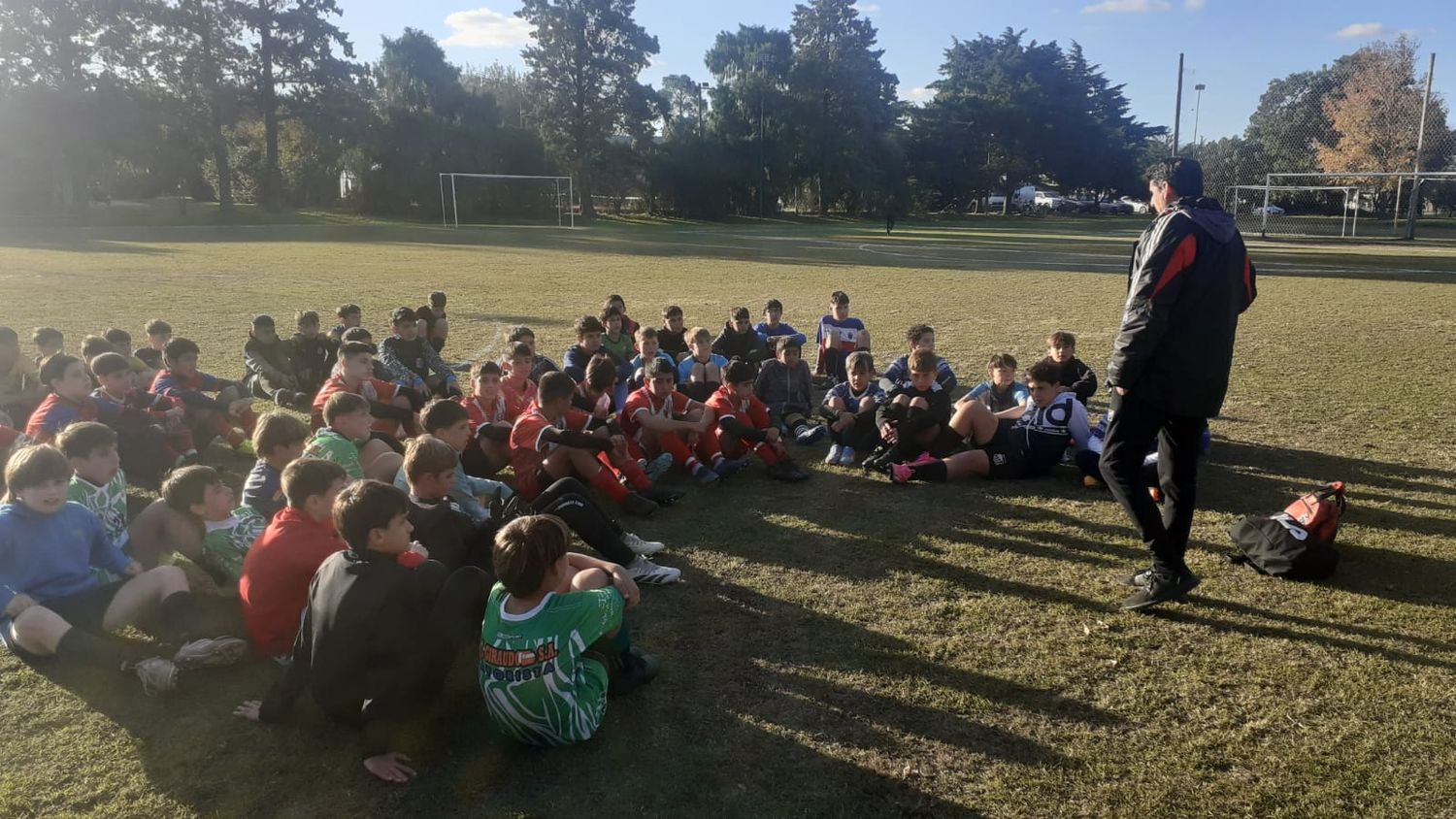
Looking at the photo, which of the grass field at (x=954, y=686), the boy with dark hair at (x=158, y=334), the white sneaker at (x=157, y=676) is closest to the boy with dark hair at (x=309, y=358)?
the boy with dark hair at (x=158, y=334)

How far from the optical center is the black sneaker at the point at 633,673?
3.98 metres

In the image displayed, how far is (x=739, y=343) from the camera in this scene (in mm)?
10531

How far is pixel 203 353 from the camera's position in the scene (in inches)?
476

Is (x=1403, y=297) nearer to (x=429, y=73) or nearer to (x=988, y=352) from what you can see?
(x=988, y=352)

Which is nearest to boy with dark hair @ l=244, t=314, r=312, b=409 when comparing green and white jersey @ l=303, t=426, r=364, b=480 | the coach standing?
green and white jersey @ l=303, t=426, r=364, b=480

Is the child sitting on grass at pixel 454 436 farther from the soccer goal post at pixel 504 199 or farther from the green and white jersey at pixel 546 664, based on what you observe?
the soccer goal post at pixel 504 199

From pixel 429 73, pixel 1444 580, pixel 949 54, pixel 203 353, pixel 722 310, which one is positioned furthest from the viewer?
pixel 949 54

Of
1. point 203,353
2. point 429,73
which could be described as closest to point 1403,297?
point 203,353

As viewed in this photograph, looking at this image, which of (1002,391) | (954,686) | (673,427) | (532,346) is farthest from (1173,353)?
(532,346)

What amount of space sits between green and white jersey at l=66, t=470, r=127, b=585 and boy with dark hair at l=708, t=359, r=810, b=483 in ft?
13.4

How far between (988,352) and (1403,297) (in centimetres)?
1139

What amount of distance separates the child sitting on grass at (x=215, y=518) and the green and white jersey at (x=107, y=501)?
299 millimetres

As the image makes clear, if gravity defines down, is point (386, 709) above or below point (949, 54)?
below

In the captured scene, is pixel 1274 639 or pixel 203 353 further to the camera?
pixel 203 353
